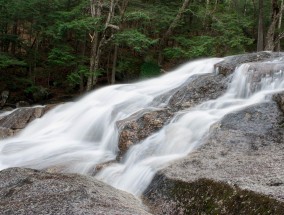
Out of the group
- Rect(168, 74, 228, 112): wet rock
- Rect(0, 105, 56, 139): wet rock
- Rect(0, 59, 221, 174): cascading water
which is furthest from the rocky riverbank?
Rect(0, 105, 56, 139): wet rock

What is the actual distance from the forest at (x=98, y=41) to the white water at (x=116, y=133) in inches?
165

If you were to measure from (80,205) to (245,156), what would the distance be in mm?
2978

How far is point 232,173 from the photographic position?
499 cm

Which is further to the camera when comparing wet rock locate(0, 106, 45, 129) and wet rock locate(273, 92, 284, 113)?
wet rock locate(0, 106, 45, 129)

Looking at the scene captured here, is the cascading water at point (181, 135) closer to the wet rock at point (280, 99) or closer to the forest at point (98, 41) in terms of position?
the wet rock at point (280, 99)

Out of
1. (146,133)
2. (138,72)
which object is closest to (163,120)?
(146,133)

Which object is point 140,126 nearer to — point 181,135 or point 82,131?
point 181,135

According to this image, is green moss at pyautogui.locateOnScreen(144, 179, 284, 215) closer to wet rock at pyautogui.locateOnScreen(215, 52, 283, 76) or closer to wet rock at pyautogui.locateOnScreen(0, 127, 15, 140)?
wet rock at pyautogui.locateOnScreen(215, 52, 283, 76)

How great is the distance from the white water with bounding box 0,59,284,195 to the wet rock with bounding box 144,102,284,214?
42cm

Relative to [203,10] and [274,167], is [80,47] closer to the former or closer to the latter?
[203,10]

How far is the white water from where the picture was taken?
22.1ft

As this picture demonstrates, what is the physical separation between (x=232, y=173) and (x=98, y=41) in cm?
1507

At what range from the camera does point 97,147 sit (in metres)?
9.01

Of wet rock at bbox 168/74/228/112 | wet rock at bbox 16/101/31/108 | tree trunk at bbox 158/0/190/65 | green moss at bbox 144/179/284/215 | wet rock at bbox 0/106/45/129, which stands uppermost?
tree trunk at bbox 158/0/190/65
